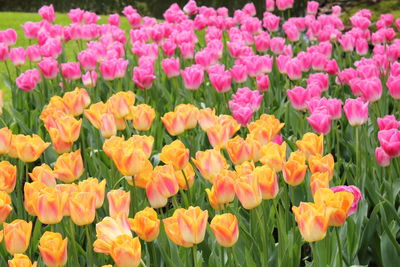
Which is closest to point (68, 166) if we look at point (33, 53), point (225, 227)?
point (225, 227)

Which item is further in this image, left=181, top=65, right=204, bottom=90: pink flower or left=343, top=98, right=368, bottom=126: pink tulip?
left=181, top=65, right=204, bottom=90: pink flower

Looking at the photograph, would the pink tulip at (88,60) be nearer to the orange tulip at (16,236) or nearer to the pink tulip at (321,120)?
the pink tulip at (321,120)

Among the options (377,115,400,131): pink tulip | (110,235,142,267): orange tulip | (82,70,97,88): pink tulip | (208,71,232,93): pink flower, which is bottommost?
(82,70,97,88): pink tulip

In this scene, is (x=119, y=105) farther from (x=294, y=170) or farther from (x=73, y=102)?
(x=294, y=170)

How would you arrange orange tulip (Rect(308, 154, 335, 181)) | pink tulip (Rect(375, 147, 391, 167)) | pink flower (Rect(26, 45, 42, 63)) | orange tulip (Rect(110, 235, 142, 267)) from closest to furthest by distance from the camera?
orange tulip (Rect(110, 235, 142, 267))
orange tulip (Rect(308, 154, 335, 181))
pink tulip (Rect(375, 147, 391, 167))
pink flower (Rect(26, 45, 42, 63))

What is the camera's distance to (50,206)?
2.11m

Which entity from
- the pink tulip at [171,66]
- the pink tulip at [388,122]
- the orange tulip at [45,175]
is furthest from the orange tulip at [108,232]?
the pink tulip at [171,66]

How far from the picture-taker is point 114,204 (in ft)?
6.99

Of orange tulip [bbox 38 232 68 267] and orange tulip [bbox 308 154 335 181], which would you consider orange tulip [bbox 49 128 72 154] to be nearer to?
orange tulip [bbox 38 232 68 267]

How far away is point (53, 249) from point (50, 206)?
0.62ft

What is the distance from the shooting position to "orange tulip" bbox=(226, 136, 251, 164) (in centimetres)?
252

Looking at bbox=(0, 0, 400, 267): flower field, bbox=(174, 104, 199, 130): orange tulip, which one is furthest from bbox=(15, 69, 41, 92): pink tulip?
bbox=(174, 104, 199, 130): orange tulip

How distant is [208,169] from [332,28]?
340 cm

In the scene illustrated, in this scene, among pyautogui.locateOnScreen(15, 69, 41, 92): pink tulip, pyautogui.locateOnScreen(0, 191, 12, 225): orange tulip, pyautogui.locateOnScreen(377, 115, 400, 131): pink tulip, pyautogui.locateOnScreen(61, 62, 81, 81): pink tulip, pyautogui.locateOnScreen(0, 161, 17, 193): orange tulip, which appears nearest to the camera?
pyautogui.locateOnScreen(0, 191, 12, 225): orange tulip
